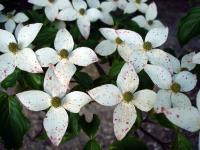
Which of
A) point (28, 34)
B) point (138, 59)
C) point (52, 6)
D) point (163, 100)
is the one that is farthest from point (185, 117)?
point (52, 6)

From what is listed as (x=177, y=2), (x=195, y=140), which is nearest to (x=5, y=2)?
(x=195, y=140)

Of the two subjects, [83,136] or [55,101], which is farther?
[83,136]

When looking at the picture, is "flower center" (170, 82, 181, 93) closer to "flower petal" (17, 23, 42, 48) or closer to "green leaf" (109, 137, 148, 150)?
"green leaf" (109, 137, 148, 150)

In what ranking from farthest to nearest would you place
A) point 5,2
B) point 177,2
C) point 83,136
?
1. point 177,2
2. point 83,136
3. point 5,2

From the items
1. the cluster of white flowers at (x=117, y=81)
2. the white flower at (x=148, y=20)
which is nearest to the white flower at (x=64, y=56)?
the cluster of white flowers at (x=117, y=81)

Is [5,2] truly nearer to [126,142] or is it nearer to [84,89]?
[84,89]

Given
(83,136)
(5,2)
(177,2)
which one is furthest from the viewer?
(177,2)

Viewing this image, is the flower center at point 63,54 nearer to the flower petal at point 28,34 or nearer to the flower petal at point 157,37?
the flower petal at point 28,34

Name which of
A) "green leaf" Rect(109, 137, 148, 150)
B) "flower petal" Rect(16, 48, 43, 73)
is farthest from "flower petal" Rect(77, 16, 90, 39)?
"green leaf" Rect(109, 137, 148, 150)
